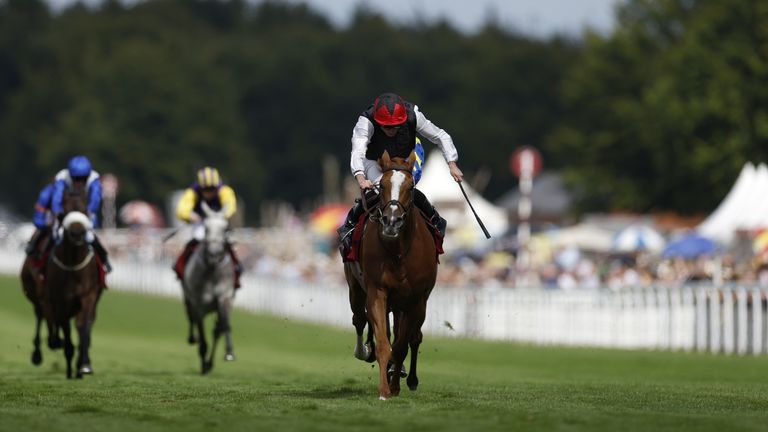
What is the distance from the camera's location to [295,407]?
1266cm

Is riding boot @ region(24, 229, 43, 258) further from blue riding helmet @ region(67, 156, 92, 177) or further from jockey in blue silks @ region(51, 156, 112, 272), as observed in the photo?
blue riding helmet @ region(67, 156, 92, 177)

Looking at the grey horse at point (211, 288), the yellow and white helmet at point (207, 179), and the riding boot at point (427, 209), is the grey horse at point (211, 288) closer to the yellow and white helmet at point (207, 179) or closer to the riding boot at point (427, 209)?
the yellow and white helmet at point (207, 179)

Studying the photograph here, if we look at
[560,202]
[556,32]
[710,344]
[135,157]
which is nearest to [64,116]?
[135,157]

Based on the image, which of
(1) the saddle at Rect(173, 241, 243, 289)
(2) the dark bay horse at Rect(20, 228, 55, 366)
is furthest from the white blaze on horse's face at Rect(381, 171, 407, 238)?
(1) the saddle at Rect(173, 241, 243, 289)

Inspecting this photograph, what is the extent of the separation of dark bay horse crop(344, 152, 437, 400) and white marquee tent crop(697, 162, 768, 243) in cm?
1805

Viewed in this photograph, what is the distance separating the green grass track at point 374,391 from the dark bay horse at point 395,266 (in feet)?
1.29

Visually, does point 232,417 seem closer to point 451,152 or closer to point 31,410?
point 31,410

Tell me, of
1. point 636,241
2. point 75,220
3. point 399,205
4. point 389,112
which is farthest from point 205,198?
point 636,241

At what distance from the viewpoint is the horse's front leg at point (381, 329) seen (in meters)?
13.5

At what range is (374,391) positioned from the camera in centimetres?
1509

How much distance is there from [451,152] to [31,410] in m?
4.13

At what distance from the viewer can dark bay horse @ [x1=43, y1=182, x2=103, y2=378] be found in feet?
59.1

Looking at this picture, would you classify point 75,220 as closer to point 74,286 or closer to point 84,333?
point 74,286

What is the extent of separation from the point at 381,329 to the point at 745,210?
1932 centimetres
